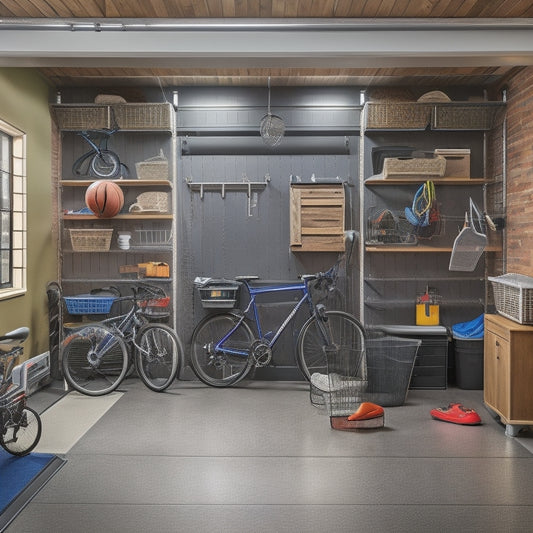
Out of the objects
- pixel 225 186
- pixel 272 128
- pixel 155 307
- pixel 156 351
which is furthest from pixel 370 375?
pixel 272 128

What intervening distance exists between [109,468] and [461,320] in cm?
402

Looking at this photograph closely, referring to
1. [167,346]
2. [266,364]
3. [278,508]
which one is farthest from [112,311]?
[278,508]

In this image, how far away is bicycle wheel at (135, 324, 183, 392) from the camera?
579 cm

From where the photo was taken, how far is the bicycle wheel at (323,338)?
19.6 ft

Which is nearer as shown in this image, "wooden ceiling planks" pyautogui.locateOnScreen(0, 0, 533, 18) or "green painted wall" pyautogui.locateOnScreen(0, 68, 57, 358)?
"wooden ceiling planks" pyautogui.locateOnScreen(0, 0, 533, 18)

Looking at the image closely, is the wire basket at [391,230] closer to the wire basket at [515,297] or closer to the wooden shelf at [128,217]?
the wire basket at [515,297]

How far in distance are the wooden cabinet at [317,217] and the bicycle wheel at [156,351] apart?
1541 millimetres

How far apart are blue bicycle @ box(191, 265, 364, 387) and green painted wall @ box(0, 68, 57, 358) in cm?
153

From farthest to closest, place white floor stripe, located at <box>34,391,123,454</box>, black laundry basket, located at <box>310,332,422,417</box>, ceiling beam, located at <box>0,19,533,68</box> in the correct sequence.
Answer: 1. black laundry basket, located at <box>310,332,422,417</box>
2. white floor stripe, located at <box>34,391,123,454</box>
3. ceiling beam, located at <box>0,19,533,68</box>

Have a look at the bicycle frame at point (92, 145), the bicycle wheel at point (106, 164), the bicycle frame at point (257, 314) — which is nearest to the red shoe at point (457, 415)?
the bicycle frame at point (257, 314)

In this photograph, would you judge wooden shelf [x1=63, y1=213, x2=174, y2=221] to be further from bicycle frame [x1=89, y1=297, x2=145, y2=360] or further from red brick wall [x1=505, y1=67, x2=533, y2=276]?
red brick wall [x1=505, y1=67, x2=533, y2=276]

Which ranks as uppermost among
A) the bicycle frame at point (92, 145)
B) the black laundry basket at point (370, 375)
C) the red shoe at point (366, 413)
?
the bicycle frame at point (92, 145)

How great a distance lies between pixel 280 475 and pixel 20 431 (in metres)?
1.80

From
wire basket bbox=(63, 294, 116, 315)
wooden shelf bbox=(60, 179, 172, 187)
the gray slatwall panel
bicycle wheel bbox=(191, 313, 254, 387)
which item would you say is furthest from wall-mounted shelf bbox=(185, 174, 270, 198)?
wire basket bbox=(63, 294, 116, 315)
